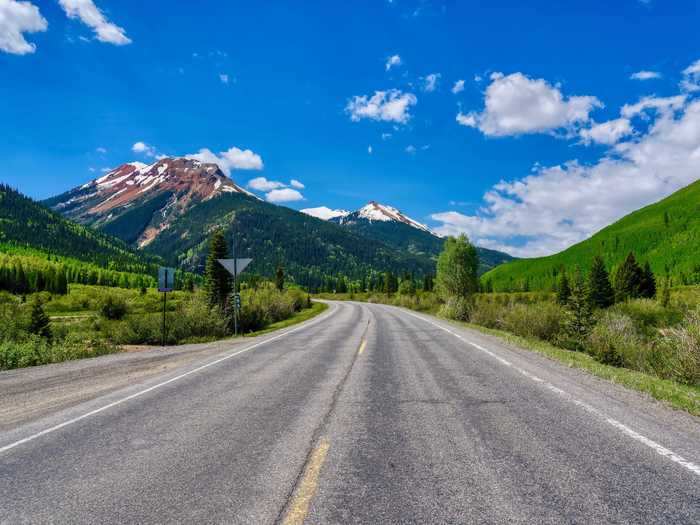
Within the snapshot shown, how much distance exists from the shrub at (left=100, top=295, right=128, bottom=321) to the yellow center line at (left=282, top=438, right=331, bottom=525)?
44.9m

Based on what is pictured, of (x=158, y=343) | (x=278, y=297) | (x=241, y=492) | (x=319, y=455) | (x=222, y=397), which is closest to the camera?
(x=241, y=492)

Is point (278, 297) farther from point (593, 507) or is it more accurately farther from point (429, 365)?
point (593, 507)

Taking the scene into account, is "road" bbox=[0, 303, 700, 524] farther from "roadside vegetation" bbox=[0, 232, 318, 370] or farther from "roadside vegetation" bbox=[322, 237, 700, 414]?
"roadside vegetation" bbox=[0, 232, 318, 370]

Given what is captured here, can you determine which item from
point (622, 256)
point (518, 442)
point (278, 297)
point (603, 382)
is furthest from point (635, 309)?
point (622, 256)

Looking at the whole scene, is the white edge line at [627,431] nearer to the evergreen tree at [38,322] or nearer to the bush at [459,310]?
the evergreen tree at [38,322]

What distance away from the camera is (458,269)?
51156mm

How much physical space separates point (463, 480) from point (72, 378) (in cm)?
1084

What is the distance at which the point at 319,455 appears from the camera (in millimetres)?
4453

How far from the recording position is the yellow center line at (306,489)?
3.15 meters

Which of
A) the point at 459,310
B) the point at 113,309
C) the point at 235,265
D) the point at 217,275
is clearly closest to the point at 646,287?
the point at 459,310

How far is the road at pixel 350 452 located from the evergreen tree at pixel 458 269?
42.9 m

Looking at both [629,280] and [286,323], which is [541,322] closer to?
[286,323]

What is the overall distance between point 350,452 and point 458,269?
48.7 meters

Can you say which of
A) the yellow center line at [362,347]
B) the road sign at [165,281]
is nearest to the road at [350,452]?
the yellow center line at [362,347]
